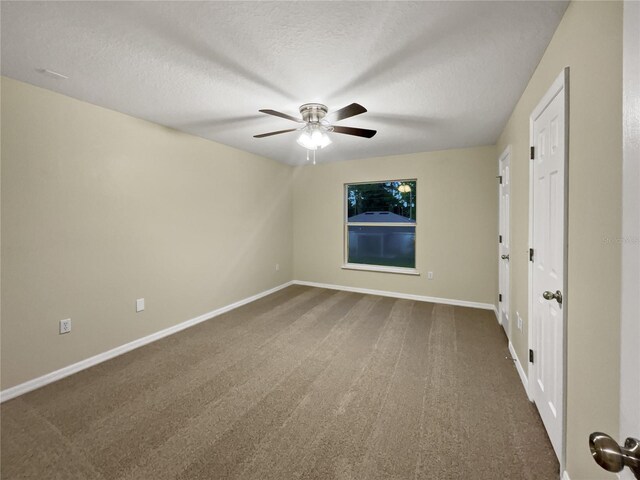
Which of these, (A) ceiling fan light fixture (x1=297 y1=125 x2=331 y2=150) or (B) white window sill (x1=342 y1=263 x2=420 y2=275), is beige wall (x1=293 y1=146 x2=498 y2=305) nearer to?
(B) white window sill (x1=342 y1=263 x2=420 y2=275)

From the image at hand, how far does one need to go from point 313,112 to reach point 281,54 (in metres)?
0.78

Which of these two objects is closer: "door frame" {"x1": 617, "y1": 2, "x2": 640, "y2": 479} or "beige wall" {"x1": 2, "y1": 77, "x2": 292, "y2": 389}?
"door frame" {"x1": 617, "y1": 2, "x2": 640, "y2": 479}

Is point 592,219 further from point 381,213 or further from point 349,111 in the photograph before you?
point 381,213

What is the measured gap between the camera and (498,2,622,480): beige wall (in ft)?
3.23

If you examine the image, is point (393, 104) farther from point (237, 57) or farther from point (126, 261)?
point (126, 261)

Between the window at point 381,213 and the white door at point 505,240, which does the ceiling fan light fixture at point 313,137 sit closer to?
the white door at point 505,240

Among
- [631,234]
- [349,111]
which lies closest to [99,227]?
[349,111]

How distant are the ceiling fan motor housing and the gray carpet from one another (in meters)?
2.27

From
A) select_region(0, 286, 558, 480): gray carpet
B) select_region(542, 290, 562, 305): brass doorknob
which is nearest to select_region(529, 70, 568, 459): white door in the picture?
select_region(542, 290, 562, 305): brass doorknob

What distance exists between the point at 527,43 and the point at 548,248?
49.5 inches

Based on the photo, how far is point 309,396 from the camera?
6.95ft

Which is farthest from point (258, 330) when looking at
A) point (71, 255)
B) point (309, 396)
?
point (71, 255)

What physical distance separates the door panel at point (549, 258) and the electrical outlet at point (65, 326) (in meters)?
3.58

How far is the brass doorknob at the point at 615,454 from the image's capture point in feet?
1.55
